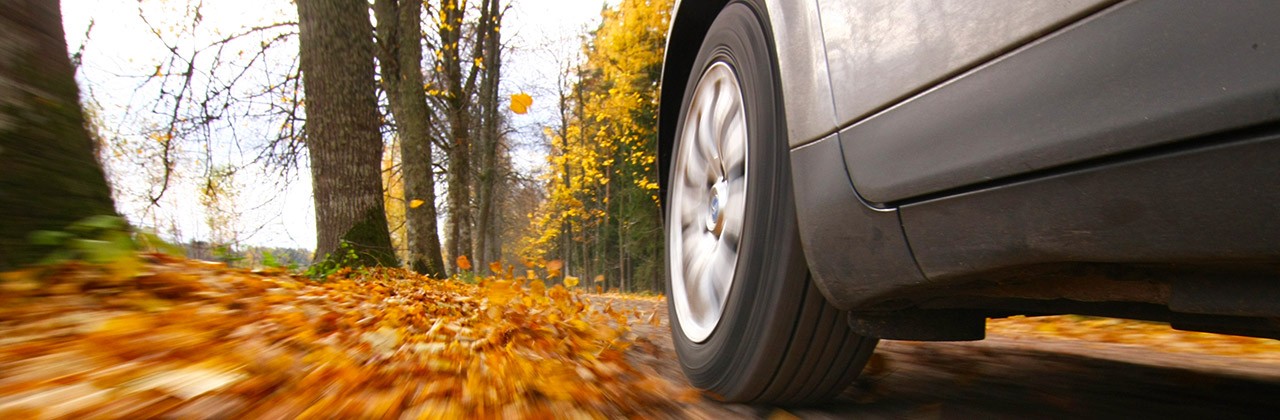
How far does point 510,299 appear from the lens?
4.31 m

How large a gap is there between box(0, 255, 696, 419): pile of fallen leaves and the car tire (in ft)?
0.80

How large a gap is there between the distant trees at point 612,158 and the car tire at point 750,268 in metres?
6.72

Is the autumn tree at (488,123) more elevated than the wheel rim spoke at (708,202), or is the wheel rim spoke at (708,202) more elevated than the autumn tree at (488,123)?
the autumn tree at (488,123)

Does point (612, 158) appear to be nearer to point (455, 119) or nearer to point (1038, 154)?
point (455, 119)

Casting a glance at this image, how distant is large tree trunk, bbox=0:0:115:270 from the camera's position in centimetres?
209

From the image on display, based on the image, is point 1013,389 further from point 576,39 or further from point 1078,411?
point 576,39

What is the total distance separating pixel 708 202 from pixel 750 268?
24.1 inches

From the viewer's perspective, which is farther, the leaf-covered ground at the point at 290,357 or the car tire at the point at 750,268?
the car tire at the point at 750,268

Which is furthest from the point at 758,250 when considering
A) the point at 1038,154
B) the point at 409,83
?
the point at 409,83

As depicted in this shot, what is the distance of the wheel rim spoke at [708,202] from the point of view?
2.08 metres

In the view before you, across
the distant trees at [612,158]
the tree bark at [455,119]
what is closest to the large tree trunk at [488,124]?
the distant trees at [612,158]

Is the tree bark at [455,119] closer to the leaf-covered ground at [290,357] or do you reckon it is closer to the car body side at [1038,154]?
the leaf-covered ground at [290,357]

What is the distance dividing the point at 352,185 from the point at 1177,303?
6.35 meters

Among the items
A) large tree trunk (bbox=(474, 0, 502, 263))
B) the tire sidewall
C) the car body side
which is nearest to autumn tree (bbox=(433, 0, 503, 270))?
large tree trunk (bbox=(474, 0, 502, 263))
